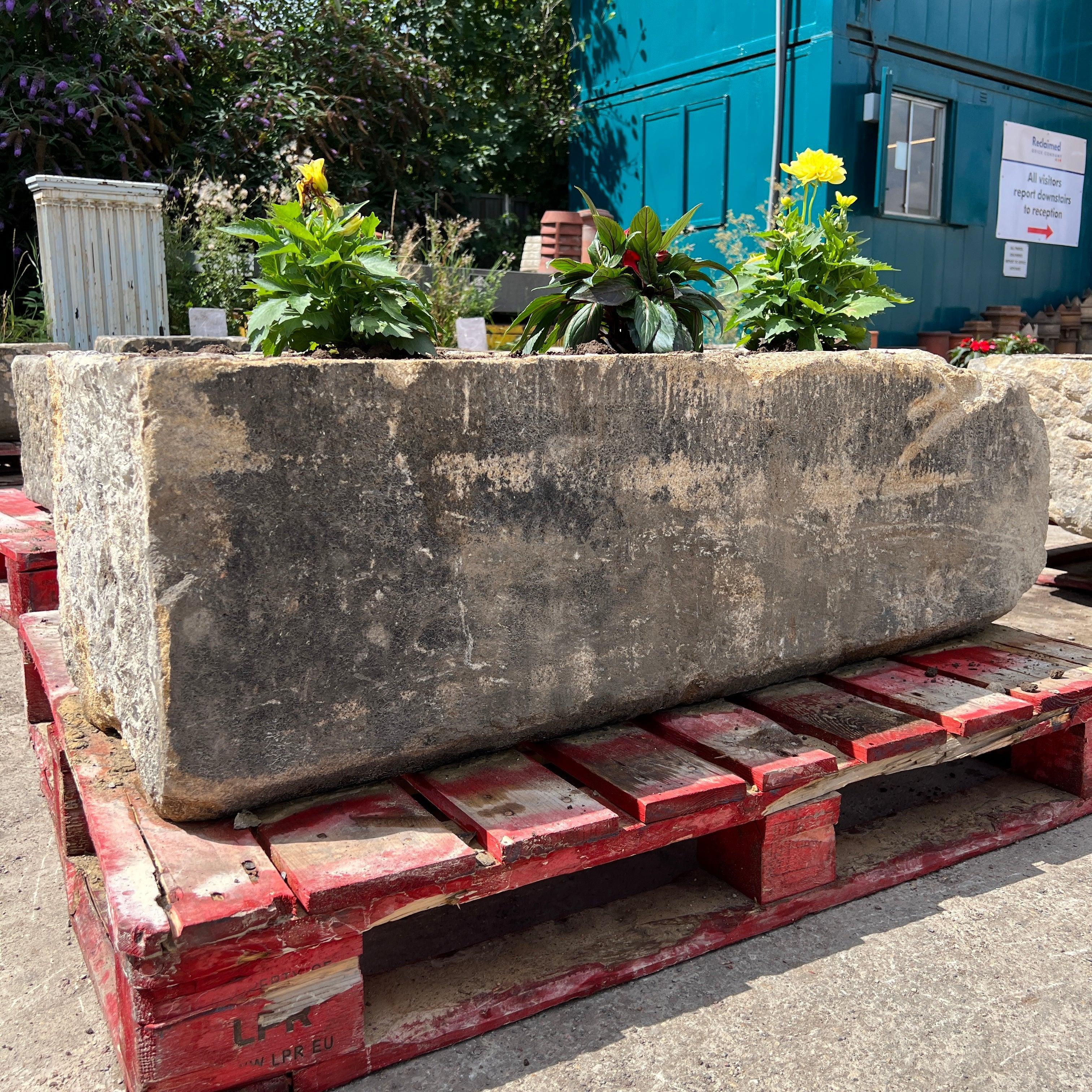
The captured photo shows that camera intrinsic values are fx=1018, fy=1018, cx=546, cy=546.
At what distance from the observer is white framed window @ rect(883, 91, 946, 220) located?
776 cm

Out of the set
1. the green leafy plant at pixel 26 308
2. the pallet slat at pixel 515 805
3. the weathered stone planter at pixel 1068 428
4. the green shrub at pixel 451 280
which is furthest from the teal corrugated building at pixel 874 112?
the pallet slat at pixel 515 805

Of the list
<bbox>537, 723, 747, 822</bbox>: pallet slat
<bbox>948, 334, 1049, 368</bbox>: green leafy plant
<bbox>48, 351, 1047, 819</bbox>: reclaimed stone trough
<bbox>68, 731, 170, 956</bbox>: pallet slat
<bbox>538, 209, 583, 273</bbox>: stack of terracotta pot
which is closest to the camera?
<bbox>68, 731, 170, 956</bbox>: pallet slat

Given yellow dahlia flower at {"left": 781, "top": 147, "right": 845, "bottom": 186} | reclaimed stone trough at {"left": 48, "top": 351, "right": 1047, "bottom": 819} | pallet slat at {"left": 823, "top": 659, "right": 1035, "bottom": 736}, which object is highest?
yellow dahlia flower at {"left": 781, "top": 147, "right": 845, "bottom": 186}

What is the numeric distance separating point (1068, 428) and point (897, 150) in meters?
4.86

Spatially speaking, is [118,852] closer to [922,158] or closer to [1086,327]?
[922,158]

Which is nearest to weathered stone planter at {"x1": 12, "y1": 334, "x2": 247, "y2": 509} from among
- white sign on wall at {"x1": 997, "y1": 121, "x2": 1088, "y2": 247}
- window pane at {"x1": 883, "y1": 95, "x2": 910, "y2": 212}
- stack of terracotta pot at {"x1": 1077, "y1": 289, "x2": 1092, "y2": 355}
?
window pane at {"x1": 883, "y1": 95, "x2": 910, "y2": 212}

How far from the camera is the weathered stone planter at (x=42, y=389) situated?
2.63 meters

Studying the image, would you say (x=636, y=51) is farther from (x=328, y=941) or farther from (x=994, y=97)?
(x=328, y=941)

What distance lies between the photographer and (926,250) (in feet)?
27.1

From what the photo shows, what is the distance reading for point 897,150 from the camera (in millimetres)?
7723

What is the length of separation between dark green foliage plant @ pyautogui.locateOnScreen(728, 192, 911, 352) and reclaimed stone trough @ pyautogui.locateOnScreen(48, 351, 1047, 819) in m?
0.33

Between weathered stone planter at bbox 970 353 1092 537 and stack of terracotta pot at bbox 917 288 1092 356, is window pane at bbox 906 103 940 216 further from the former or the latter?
weathered stone planter at bbox 970 353 1092 537

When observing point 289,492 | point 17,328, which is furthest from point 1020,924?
point 17,328

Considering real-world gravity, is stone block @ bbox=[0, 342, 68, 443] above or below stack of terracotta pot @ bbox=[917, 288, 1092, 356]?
below
